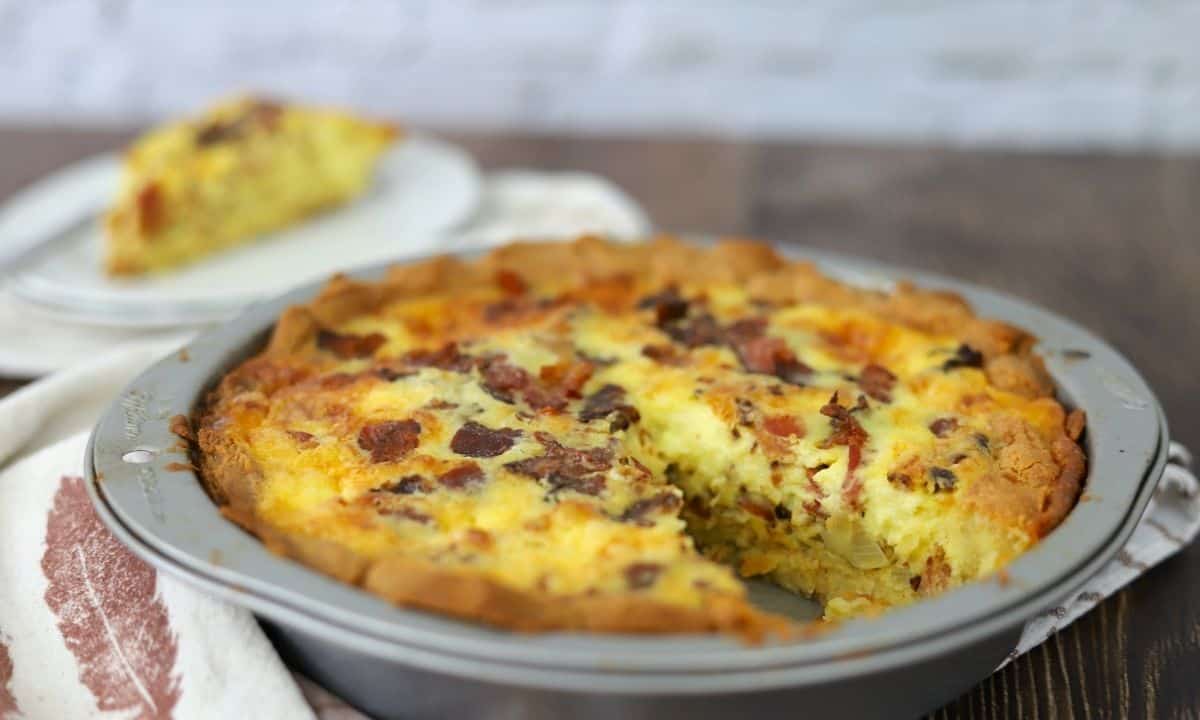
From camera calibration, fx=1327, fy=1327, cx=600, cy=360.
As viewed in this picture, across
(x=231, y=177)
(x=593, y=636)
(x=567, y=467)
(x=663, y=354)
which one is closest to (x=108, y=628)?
(x=567, y=467)

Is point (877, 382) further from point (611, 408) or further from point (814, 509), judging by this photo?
point (611, 408)

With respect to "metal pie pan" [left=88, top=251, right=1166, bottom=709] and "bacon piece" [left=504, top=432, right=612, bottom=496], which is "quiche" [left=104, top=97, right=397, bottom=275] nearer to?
"metal pie pan" [left=88, top=251, right=1166, bottom=709]

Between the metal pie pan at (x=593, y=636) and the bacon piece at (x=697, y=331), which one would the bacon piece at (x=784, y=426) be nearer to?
the bacon piece at (x=697, y=331)

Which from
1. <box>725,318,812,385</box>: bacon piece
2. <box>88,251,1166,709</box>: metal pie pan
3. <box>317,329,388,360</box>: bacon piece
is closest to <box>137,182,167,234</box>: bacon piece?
<box>317,329,388,360</box>: bacon piece

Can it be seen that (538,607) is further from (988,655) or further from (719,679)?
(988,655)

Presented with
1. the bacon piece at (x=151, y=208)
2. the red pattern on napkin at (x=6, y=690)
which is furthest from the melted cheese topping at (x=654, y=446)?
the bacon piece at (x=151, y=208)

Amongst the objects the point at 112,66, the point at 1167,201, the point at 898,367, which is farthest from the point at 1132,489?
the point at 112,66
